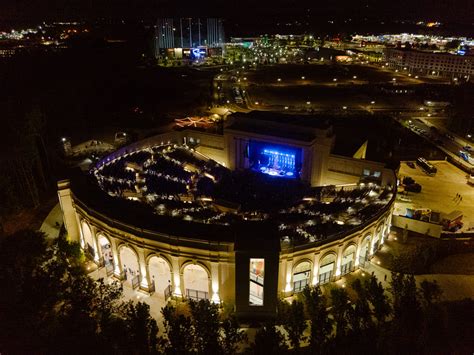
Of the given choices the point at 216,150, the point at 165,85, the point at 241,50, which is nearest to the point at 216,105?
the point at 165,85

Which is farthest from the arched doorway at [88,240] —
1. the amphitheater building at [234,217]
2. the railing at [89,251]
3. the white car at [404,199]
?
the white car at [404,199]

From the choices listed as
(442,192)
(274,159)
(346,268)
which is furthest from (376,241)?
(442,192)

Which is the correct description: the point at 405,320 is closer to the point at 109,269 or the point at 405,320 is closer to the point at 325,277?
the point at 325,277

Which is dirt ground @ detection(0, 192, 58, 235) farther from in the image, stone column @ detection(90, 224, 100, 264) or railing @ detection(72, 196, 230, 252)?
railing @ detection(72, 196, 230, 252)

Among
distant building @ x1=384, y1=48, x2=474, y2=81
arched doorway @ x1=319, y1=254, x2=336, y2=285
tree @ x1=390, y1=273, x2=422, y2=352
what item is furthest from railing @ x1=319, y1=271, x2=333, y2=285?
distant building @ x1=384, y1=48, x2=474, y2=81

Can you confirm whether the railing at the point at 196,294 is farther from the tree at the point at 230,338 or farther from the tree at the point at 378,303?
the tree at the point at 378,303

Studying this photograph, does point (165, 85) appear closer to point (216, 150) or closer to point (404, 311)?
point (216, 150)
